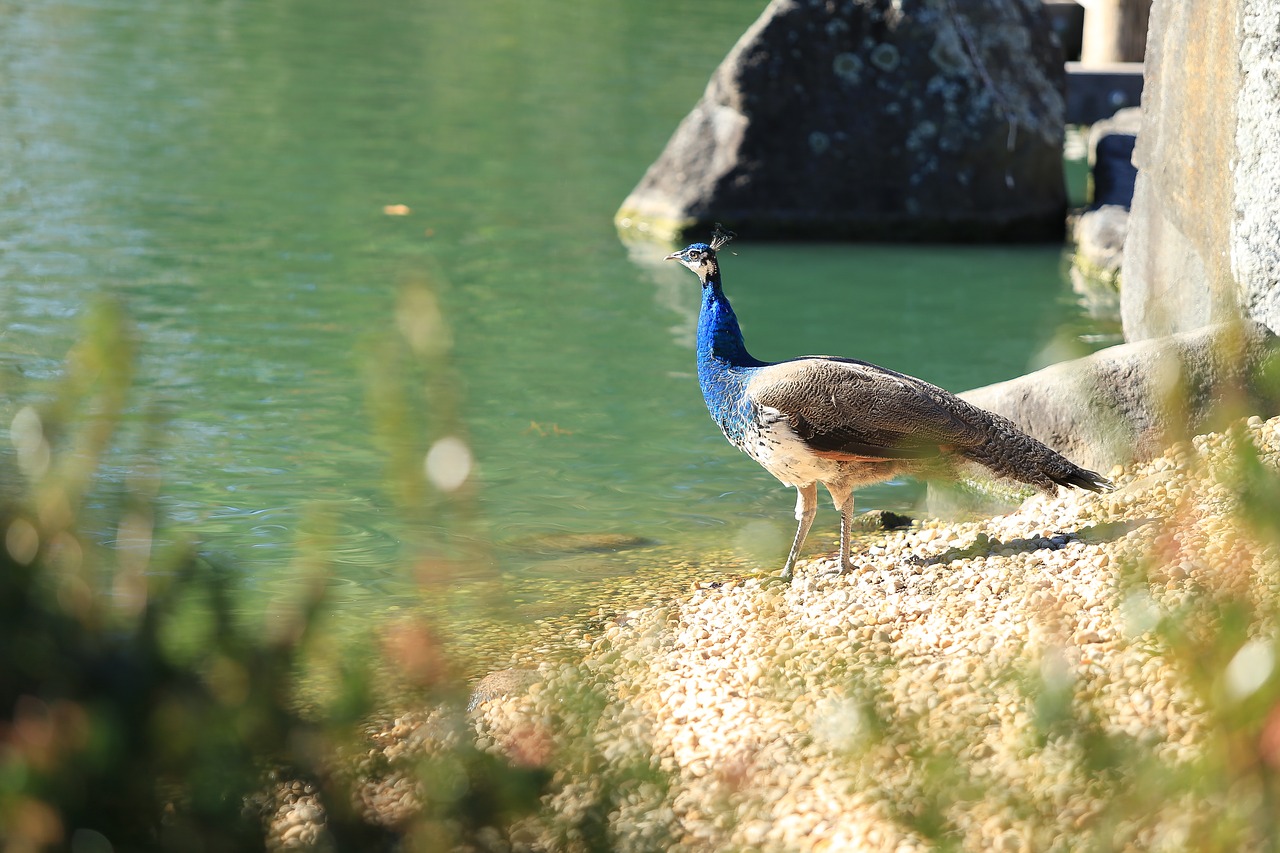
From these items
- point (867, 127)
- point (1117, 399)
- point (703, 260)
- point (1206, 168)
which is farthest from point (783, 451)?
point (867, 127)

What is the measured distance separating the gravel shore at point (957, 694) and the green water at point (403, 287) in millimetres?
516

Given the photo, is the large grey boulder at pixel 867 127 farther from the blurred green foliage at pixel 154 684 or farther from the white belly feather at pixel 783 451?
the blurred green foliage at pixel 154 684

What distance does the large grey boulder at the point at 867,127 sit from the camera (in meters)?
12.5

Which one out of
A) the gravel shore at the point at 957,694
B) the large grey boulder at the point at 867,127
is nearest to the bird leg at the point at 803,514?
the gravel shore at the point at 957,694

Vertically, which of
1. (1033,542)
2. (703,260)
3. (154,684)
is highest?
(154,684)

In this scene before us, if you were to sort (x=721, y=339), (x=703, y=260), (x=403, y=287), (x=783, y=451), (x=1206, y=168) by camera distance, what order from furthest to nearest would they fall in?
(x=1206, y=168)
(x=703, y=260)
(x=721, y=339)
(x=783, y=451)
(x=403, y=287)

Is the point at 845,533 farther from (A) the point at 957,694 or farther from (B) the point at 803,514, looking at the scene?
(A) the point at 957,694

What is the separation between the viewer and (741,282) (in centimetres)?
1174

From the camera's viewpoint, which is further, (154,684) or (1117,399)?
(1117,399)

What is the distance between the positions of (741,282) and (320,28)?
10.4 m

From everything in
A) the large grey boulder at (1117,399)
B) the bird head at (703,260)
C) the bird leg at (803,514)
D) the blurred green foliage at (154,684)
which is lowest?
the bird leg at (803,514)

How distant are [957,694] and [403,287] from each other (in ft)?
9.51

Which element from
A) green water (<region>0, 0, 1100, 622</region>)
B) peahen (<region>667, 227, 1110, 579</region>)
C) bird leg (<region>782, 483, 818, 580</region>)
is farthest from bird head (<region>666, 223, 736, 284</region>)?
green water (<region>0, 0, 1100, 622</region>)

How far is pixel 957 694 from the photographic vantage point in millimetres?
4445
